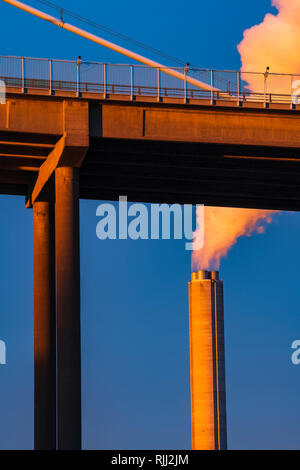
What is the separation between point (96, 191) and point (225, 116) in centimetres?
1441

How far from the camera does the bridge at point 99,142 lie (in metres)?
62.4

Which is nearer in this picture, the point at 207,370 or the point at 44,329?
the point at 44,329

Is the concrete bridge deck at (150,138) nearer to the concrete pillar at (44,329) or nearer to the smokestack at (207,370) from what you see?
the concrete pillar at (44,329)

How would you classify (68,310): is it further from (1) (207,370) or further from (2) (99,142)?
(1) (207,370)

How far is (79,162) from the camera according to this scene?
64875 mm

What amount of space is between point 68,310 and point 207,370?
36681 millimetres

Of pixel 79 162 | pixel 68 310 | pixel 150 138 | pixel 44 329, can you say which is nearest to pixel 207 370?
pixel 44 329

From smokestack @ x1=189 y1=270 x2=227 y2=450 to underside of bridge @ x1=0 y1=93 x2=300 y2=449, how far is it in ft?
84.4

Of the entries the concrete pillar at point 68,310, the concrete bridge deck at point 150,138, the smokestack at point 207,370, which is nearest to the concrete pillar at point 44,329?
the concrete bridge deck at point 150,138

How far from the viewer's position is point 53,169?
66312 millimetres

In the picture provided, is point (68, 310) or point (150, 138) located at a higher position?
point (150, 138)

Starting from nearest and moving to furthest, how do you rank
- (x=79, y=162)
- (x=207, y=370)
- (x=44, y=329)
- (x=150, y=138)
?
(x=150, y=138) < (x=79, y=162) < (x=44, y=329) < (x=207, y=370)

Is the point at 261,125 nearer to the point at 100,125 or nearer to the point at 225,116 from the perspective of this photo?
the point at 225,116
